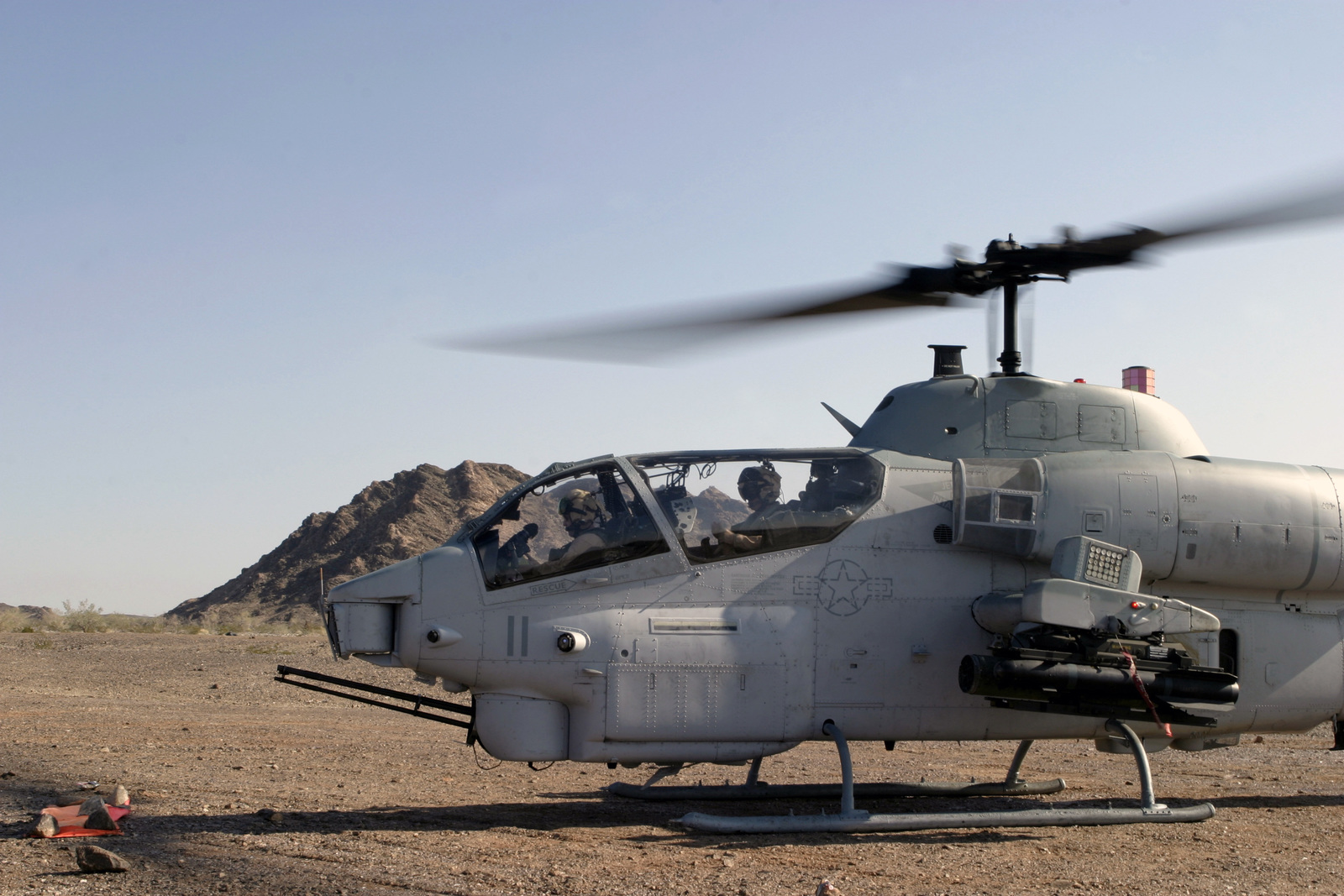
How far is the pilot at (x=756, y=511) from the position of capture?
8555 millimetres

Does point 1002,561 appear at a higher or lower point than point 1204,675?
higher

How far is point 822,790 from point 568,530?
11.3ft

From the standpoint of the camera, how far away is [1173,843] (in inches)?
311

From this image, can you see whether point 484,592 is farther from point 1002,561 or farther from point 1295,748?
point 1295,748

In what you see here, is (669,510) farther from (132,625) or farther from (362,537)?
(362,537)

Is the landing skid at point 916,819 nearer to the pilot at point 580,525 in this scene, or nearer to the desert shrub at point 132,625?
the pilot at point 580,525

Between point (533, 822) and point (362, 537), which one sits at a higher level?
point (362, 537)

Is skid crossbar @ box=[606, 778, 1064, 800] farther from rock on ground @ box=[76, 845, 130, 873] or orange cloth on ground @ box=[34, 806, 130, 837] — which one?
rock on ground @ box=[76, 845, 130, 873]

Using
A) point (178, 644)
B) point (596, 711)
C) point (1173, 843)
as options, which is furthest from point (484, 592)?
point (178, 644)

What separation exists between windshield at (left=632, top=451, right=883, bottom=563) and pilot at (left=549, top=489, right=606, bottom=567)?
0.48m

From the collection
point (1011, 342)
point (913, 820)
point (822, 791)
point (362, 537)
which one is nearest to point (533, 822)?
point (822, 791)

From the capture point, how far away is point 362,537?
59281mm

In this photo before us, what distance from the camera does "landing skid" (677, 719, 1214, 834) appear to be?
785 cm

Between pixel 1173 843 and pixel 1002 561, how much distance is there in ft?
7.72
